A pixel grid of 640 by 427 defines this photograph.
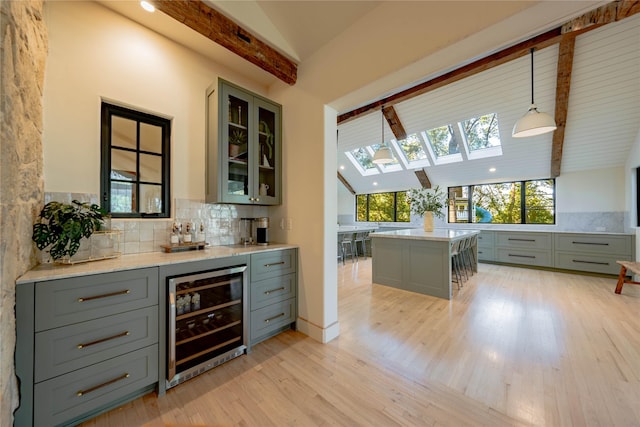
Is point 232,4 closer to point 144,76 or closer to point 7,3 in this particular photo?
point 144,76

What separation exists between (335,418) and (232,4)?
10.2 feet

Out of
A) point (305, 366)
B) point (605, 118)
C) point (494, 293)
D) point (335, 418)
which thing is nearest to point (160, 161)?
Answer: point (305, 366)

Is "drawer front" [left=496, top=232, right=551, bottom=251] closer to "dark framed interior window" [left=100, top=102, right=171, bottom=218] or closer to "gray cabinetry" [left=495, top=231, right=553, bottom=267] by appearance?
"gray cabinetry" [left=495, top=231, right=553, bottom=267]

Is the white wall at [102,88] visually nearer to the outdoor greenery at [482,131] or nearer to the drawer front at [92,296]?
the drawer front at [92,296]

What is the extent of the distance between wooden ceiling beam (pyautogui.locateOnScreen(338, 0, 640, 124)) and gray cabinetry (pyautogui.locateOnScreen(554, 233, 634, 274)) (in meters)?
3.89

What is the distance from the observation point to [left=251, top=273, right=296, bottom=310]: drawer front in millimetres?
2152

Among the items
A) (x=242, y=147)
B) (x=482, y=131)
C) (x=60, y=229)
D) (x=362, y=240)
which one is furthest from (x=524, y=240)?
(x=60, y=229)

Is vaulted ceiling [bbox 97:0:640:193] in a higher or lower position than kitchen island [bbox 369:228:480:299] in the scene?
higher

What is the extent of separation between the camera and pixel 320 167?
2342 millimetres

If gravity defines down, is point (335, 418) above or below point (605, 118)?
below

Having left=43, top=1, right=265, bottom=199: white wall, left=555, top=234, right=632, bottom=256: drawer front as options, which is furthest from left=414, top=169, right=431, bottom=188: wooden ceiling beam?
left=43, top=1, right=265, bottom=199: white wall

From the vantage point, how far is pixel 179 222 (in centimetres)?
229

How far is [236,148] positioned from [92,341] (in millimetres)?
1811

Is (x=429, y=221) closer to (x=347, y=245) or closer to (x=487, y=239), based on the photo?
(x=487, y=239)
